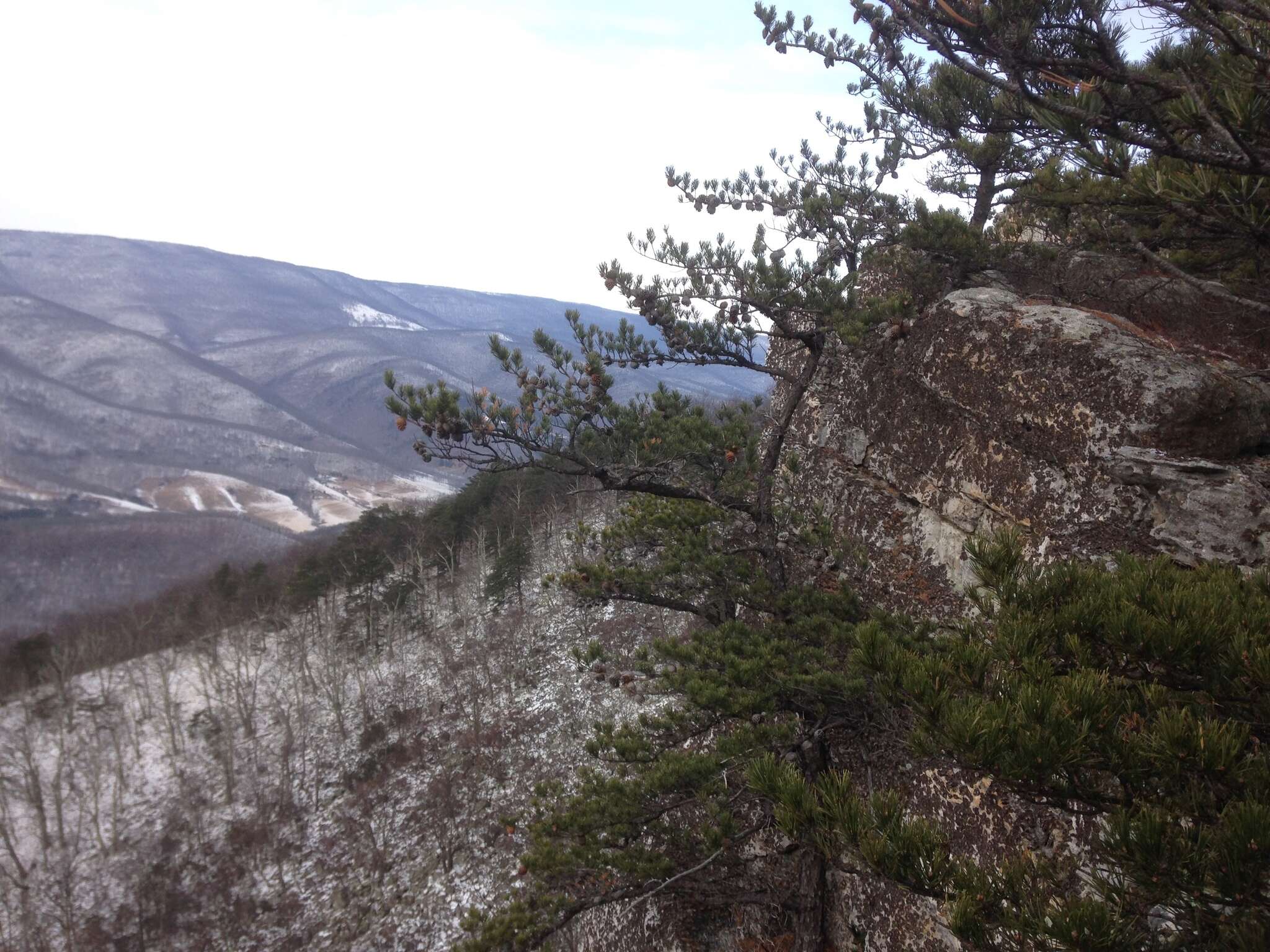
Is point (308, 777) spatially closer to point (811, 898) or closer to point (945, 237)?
point (811, 898)

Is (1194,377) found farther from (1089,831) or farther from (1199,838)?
(1199,838)

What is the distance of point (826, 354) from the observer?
309 inches

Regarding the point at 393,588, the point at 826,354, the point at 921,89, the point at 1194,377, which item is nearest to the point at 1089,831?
the point at 1194,377

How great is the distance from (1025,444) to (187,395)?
454 feet

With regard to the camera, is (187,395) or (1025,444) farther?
(187,395)

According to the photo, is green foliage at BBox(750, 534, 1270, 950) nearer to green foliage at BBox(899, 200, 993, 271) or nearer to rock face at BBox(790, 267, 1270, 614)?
rock face at BBox(790, 267, 1270, 614)

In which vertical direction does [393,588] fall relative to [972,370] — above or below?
below

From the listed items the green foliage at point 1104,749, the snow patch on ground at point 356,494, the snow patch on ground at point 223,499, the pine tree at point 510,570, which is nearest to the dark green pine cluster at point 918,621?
the green foliage at point 1104,749

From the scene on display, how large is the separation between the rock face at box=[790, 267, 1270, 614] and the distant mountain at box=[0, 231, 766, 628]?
3258 cm

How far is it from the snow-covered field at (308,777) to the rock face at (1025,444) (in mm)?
14055

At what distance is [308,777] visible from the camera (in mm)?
31219

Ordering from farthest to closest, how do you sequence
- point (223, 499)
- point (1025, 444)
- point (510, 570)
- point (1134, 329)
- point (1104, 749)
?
point (223, 499) < point (510, 570) < point (1134, 329) < point (1025, 444) < point (1104, 749)

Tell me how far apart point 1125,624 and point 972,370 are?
16.0 ft

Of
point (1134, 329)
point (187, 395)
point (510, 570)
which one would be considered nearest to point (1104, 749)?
point (1134, 329)
